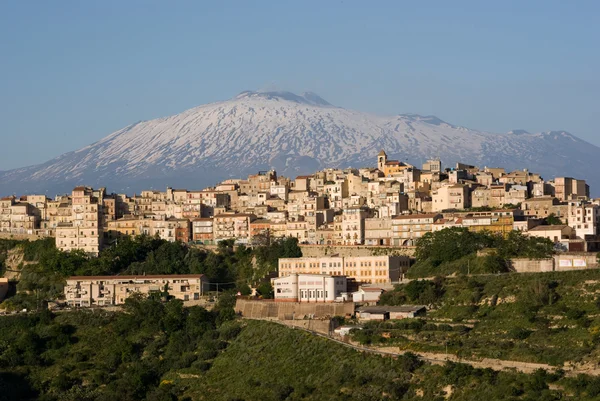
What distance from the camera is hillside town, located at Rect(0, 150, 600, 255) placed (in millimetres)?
60875

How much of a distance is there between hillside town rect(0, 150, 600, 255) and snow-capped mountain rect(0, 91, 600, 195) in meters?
57.2

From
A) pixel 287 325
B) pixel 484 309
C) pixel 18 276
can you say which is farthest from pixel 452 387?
pixel 18 276

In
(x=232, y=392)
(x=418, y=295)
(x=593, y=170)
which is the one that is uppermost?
(x=593, y=170)

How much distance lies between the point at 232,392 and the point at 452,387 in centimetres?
886

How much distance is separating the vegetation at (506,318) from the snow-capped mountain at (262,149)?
85.7 m

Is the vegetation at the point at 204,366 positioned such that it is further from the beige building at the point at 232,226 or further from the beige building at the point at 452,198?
the beige building at the point at 452,198

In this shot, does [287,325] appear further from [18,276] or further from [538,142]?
[538,142]

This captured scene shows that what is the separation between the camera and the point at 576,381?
123 feet

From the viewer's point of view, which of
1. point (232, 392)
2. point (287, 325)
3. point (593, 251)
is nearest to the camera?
point (232, 392)

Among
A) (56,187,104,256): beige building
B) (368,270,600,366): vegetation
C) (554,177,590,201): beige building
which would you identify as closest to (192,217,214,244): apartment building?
(56,187,104,256): beige building

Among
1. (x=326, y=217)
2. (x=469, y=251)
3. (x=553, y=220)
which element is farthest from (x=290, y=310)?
(x=326, y=217)

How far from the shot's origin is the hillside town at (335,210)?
60.9 metres

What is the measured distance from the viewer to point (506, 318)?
45.4 meters

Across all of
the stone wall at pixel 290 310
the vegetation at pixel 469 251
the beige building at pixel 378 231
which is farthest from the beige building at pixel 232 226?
the stone wall at pixel 290 310
